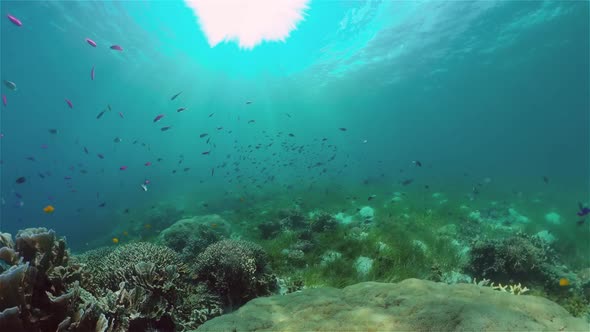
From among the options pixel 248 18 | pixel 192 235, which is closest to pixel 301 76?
pixel 248 18

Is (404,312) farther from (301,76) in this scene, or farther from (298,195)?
(301,76)

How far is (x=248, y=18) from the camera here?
30.2 m

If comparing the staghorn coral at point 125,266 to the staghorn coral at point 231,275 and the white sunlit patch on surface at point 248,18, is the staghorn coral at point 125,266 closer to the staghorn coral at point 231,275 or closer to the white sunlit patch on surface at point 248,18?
the staghorn coral at point 231,275

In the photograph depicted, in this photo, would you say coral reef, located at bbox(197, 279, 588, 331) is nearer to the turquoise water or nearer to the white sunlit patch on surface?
the turquoise water

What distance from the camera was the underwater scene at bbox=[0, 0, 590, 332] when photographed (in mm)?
4273

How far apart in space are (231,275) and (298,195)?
20809mm

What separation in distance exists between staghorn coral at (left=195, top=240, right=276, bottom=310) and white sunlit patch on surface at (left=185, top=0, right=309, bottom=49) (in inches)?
1029

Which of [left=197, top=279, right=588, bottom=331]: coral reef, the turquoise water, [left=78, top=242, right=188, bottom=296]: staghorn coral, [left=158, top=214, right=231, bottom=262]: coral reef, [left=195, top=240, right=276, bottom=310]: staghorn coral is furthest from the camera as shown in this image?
the turquoise water

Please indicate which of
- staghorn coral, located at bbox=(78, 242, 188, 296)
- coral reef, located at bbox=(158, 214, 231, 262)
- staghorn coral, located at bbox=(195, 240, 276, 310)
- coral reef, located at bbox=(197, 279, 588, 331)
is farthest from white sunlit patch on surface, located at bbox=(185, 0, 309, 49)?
coral reef, located at bbox=(197, 279, 588, 331)

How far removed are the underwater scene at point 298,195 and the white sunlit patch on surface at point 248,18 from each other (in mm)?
234

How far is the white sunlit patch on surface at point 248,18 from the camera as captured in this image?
89.1ft

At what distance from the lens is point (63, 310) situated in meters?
3.85

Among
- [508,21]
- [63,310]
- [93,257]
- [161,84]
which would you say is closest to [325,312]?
[63,310]

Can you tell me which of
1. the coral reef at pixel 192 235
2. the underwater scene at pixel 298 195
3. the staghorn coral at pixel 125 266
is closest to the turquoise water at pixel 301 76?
the underwater scene at pixel 298 195
